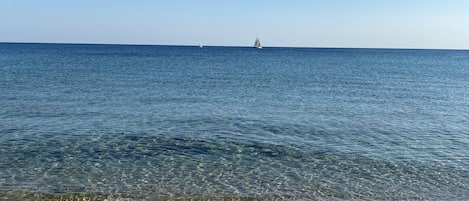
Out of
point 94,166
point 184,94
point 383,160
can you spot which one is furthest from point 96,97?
point 383,160

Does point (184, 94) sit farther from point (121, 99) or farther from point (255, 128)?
point (255, 128)

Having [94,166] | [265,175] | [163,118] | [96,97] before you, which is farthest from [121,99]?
[265,175]

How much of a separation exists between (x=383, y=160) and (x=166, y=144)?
989cm

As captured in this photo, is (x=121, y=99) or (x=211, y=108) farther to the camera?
(x=121, y=99)

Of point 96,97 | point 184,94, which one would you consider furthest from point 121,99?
point 184,94

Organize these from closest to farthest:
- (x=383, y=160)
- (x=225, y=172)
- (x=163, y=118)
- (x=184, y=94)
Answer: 1. (x=225, y=172)
2. (x=383, y=160)
3. (x=163, y=118)
4. (x=184, y=94)

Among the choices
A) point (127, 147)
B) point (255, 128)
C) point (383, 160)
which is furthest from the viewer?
point (255, 128)

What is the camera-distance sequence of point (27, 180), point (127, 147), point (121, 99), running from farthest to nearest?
point (121, 99) → point (127, 147) → point (27, 180)

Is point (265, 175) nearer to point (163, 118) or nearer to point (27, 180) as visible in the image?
point (27, 180)

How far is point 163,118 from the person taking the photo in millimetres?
28391

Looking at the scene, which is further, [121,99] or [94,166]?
[121,99]

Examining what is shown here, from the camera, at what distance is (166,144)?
70.9 ft

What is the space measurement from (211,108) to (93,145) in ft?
42.2

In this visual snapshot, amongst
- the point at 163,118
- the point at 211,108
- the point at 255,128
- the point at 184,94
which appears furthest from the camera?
the point at 184,94
